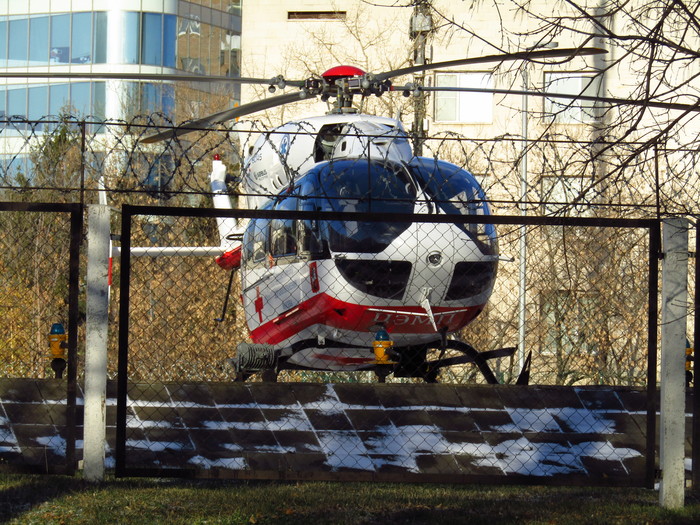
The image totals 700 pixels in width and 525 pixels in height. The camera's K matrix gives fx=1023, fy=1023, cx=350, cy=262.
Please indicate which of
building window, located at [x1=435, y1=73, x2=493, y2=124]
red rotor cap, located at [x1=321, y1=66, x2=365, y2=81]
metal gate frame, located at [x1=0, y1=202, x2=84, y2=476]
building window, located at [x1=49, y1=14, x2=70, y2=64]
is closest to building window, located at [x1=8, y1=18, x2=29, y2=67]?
building window, located at [x1=49, y1=14, x2=70, y2=64]

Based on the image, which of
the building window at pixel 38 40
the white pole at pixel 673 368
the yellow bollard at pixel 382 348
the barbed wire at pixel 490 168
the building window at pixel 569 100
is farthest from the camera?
the building window at pixel 38 40

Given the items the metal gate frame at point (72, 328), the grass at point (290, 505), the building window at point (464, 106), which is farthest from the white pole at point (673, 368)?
the building window at point (464, 106)

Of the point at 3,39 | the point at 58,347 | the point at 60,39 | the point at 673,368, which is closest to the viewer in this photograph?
the point at 673,368

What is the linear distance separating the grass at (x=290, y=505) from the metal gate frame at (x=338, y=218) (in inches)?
7.8

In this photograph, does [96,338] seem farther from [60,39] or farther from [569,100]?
[60,39]

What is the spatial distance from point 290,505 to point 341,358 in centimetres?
500

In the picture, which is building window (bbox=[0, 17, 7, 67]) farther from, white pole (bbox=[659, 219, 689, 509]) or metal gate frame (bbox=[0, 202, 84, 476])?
white pole (bbox=[659, 219, 689, 509])

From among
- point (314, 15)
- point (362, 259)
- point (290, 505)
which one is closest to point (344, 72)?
point (362, 259)

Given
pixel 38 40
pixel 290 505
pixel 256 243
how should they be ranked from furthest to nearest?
pixel 38 40 < pixel 256 243 < pixel 290 505

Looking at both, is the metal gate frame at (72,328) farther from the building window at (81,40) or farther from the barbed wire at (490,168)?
the building window at (81,40)

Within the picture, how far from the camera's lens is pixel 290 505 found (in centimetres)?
662

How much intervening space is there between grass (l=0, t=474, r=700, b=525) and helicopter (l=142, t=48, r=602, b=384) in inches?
109

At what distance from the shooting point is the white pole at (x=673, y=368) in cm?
670

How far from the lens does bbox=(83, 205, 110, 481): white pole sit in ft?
21.7
